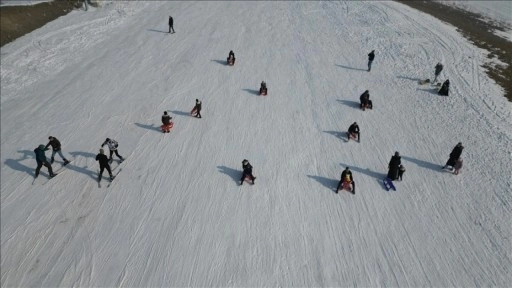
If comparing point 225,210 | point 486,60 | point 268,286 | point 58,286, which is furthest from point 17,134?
point 486,60

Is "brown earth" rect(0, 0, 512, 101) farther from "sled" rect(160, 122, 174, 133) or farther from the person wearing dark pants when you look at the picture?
"sled" rect(160, 122, 174, 133)

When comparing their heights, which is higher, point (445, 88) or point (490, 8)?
point (490, 8)

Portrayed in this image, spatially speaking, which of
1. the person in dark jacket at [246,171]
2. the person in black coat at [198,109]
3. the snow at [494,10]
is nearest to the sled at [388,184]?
the person in dark jacket at [246,171]

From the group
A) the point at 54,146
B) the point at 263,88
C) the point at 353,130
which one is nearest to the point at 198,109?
the point at 263,88

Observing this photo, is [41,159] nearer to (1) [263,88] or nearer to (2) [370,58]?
(1) [263,88]

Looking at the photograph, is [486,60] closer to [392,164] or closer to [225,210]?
[392,164]

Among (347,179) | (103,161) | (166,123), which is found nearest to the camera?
(347,179)
